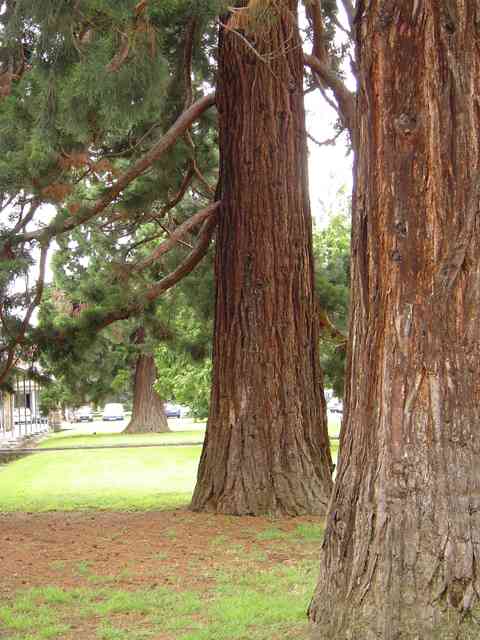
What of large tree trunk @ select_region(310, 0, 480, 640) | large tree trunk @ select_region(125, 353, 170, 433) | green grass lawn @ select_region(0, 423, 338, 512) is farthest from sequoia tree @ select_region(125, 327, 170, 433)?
large tree trunk @ select_region(310, 0, 480, 640)

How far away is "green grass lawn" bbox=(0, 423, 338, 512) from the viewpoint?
1296cm

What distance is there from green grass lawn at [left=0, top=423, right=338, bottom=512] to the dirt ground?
165cm

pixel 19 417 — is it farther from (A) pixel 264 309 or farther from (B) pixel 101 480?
(A) pixel 264 309

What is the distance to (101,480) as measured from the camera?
17.7 metres

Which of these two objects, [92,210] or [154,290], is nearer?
[92,210]

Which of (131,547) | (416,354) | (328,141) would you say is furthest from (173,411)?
(416,354)

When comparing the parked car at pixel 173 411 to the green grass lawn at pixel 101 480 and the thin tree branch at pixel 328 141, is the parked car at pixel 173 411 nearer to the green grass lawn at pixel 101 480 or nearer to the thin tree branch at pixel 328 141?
the green grass lawn at pixel 101 480

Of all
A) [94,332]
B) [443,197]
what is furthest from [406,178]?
[94,332]

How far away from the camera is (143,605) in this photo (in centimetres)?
602

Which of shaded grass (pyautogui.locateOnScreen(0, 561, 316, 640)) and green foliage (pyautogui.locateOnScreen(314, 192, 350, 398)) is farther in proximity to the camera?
green foliage (pyautogui.locateOnScreen(314, 192, 350, 398))

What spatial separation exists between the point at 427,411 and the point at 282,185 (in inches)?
248

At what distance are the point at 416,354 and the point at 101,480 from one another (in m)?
13.9

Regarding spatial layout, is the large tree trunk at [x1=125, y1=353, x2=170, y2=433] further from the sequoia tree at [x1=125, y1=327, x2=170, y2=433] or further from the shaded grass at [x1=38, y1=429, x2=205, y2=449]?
the shaded grass at [x1=38, y1=429, x2=205, y2=449]

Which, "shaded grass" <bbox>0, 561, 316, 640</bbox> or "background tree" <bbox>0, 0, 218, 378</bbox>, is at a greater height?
"background tree" <bbox>0, 0, 218, 378</bbox>
